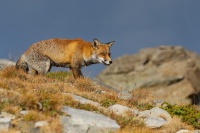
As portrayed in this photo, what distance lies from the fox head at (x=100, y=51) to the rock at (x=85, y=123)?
7306 millimetres

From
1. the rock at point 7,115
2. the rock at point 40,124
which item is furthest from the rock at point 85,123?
the rock at point 7,115

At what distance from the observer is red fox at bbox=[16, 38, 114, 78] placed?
65.2 ft

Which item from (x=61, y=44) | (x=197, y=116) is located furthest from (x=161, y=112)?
(x=61, y=44)

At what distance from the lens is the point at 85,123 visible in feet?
37.9

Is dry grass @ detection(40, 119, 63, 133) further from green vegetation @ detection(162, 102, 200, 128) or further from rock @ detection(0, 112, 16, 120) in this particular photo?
green vegetation @ detection(162, 102, 200, 128)

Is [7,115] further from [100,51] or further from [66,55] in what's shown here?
[100,51]

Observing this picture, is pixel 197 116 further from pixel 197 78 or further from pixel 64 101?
pixel 197 78

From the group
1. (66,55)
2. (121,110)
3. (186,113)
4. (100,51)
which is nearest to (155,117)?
(121,110)

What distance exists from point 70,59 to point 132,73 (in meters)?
31.3

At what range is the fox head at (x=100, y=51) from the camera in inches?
779

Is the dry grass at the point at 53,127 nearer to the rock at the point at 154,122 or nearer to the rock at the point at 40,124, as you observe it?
the rock at the point at 40,124

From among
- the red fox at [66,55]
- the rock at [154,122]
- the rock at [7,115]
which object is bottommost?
the rock at [7,115]

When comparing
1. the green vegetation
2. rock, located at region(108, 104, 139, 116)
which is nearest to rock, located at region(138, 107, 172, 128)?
rock, located at region(108, 104, 139, 116)

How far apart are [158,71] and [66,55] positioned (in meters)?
30.6
